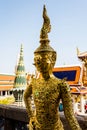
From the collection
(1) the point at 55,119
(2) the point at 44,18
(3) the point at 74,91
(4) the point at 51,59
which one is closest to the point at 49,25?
(2) the point at 44,18

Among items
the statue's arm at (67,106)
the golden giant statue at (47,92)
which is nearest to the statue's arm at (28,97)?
the golden giant statue at (47,92)

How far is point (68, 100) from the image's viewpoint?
132 centimetres

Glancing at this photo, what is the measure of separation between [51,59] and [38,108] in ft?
0.97

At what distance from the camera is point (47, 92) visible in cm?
134

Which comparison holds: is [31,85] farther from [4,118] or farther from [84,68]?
[84,68]

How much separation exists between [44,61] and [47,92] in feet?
0.58

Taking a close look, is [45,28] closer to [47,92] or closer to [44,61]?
[44,61]

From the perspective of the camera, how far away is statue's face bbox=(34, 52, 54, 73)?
4.41 ft

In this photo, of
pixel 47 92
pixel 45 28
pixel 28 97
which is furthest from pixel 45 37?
pixel 28 97

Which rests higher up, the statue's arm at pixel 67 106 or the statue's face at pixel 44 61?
the statue's face at pixel 44 61

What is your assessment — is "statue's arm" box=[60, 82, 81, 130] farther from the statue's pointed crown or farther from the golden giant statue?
the statue's pointed crown

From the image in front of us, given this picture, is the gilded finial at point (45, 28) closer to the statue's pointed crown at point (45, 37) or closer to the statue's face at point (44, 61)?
the statue's pointed crown at point (45, 37)

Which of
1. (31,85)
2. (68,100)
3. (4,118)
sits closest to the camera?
(68,100)

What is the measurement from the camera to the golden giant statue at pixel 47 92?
1.33 metres
